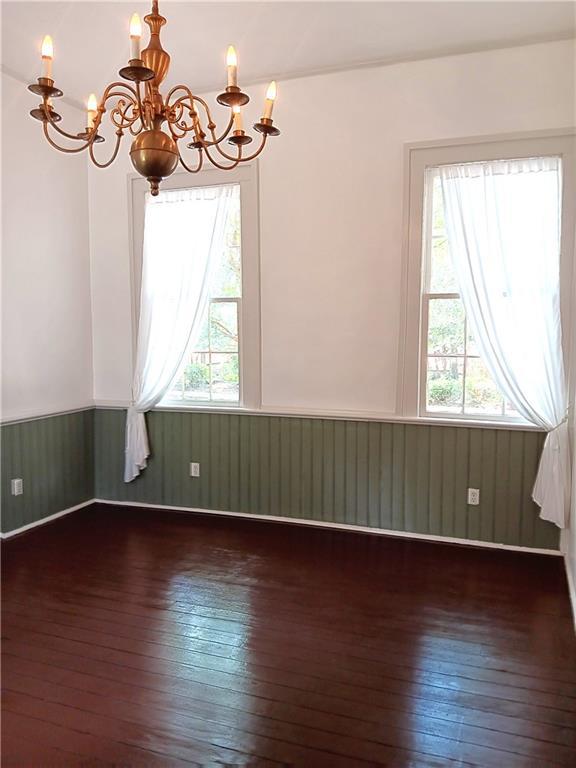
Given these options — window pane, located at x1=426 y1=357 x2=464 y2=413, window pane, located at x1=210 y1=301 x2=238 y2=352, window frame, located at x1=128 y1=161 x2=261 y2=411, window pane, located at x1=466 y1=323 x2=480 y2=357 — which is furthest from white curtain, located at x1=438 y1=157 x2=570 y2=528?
window pane, located at x1=210 y1=301 x2=238 y2=352

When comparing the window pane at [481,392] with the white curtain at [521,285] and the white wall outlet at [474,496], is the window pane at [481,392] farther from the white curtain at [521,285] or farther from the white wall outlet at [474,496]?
the white wall outlet at [474,496]

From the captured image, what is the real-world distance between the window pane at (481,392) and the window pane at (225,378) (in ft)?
5.63

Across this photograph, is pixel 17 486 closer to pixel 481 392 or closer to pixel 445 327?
pixel 445 327

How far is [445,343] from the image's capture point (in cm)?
384

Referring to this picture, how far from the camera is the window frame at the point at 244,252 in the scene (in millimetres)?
4148

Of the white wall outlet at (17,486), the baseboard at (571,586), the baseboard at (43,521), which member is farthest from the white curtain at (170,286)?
the baseboard at (571,586)

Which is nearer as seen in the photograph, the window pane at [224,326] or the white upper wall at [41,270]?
the white upper wall at [41,270]

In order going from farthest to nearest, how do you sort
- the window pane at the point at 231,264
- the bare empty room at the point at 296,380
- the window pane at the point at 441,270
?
1. the window pane at the point at 231,264
2. the window pane at the point at 441,270
3. the bare empty room at the point at 296,380

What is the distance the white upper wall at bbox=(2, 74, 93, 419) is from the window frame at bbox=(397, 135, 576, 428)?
260cm

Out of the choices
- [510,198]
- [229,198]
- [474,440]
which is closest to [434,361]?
[474,440]

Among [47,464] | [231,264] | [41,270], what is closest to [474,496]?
[231,264]

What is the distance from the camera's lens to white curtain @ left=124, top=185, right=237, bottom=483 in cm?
423

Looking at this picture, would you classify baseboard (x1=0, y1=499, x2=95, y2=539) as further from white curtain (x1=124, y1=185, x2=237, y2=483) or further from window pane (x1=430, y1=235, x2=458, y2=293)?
window pane (x1=430, y1=235, x2=458, y2=293)

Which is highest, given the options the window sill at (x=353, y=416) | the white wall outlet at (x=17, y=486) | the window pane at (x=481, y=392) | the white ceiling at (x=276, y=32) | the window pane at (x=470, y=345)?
the white ceiling at (x=276, y=32)
